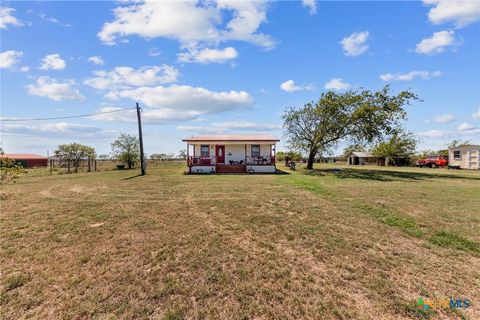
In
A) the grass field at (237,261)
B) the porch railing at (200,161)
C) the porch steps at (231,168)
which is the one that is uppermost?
the porch railing at (200,161)

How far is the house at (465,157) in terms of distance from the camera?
30.4 meters

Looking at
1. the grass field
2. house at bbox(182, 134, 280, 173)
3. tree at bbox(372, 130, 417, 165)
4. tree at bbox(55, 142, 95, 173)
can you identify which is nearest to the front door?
house at bbox(182, 134, 280, 173)

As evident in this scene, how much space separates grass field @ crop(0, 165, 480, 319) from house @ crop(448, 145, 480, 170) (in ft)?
105

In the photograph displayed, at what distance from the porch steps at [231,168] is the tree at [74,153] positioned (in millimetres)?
14337

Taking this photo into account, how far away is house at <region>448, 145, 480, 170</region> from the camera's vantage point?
30359mm

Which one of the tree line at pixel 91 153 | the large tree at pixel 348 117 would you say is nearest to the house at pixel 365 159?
the large tree at pixel 348 117

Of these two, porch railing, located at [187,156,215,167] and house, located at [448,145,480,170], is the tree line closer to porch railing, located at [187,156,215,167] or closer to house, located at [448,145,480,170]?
porch railing, located at [187,156,215,167]

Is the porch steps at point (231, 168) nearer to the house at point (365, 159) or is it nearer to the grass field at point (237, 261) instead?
the grass field at point (237, 261)

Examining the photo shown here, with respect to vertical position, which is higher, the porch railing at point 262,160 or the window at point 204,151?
the window at point 204,151

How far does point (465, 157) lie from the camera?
3148 centimetres

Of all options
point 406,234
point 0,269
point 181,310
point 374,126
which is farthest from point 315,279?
point 374,126

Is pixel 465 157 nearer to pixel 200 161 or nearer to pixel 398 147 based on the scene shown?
pixel 398 147

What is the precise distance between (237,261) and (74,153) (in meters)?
→ 27.7

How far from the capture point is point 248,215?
6.94 m
